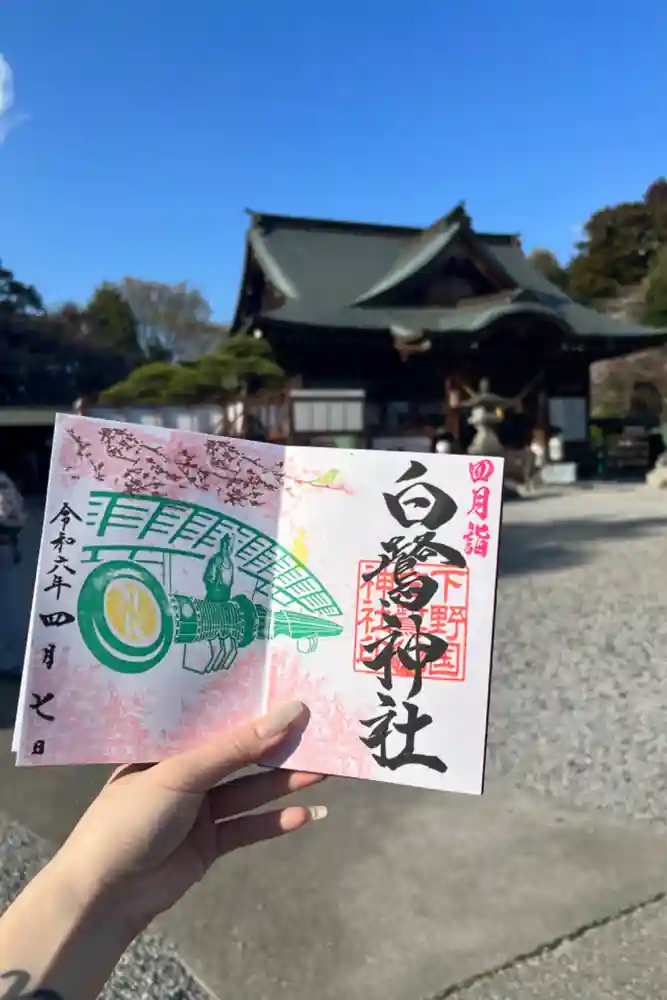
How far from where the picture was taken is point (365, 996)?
1754 mm

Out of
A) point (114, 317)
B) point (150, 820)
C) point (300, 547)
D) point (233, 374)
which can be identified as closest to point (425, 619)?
point (300, 547)

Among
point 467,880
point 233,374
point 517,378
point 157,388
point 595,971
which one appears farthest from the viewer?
point 517,378

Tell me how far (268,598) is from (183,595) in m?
0.11

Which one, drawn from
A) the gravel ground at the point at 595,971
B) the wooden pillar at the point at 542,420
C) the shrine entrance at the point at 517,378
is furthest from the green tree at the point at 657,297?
the gravel ground at the point at 595,971

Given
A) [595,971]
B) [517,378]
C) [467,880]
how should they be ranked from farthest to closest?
[517,378]
[467,880]
[595,971]

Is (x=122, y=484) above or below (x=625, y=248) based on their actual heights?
below

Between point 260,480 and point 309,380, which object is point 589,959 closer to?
point 260,480

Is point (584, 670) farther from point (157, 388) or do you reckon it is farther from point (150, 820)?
point (157, 388)

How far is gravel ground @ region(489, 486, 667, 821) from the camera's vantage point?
9.30 feet

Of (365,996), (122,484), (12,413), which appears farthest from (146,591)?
(12,413)

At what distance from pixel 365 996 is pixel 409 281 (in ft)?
45.2

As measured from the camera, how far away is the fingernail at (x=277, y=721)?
3.42 ft

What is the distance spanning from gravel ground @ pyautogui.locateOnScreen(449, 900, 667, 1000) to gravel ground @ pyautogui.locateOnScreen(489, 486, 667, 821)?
665 mm

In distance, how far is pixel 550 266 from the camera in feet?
109
